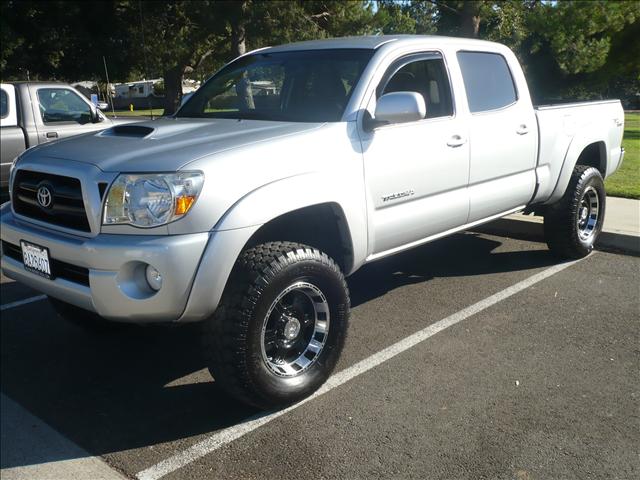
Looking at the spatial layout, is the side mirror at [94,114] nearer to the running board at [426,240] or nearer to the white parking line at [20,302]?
the white parking line at [20,302]

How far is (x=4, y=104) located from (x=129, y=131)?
6237mm

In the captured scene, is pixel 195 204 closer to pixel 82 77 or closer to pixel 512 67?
pixel 512 67

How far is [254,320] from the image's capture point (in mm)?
3221

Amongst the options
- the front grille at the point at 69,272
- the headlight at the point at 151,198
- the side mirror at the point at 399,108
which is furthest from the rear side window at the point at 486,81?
the front grille at the point at 69,272

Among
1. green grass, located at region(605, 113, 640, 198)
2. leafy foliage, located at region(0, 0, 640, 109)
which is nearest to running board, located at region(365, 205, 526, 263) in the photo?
green grass, located at region(605, 113, 640, 198)

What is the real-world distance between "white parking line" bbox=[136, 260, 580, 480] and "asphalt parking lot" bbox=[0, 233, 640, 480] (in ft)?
0.04

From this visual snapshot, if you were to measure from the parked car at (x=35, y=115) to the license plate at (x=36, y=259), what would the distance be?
5971 mm

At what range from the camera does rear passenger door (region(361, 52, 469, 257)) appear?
393cm

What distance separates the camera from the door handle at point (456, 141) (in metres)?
4.43

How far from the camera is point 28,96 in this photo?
30.1 feet

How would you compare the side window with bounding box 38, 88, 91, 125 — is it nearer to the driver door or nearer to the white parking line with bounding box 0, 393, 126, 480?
the driver door

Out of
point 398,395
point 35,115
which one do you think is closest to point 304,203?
point 398,395

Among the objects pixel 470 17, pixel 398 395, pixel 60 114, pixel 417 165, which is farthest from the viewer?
pixel 470 17

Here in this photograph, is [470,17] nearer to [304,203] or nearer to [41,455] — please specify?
[304,203]
